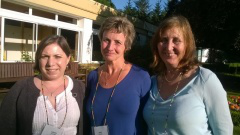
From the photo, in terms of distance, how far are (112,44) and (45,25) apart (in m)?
11.2

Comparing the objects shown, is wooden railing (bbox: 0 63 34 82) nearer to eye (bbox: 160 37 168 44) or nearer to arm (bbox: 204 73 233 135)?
eye (bbox: 160 37 168 44)

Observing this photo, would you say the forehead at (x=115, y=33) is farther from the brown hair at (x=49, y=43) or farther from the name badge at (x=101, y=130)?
the name badge at (x=101, y=130)

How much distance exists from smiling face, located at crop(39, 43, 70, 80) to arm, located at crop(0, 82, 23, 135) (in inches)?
13.6

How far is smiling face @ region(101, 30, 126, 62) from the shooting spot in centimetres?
276

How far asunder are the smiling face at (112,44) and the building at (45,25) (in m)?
9.24

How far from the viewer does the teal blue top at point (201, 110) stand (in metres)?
2.20

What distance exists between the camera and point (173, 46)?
8.29 feet

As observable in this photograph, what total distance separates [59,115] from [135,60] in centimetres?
1387

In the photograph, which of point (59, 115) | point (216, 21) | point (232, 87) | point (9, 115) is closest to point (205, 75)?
point (59, 115)

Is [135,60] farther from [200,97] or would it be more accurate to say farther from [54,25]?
[200,97]

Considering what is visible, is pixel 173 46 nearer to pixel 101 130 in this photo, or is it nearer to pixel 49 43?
pixel 101 130

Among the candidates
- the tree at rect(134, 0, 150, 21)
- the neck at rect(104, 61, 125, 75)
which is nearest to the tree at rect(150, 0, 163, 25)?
the tree at rect(134, 0, 150, 21)

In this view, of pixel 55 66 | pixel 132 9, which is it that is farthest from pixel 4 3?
pixel 132 9

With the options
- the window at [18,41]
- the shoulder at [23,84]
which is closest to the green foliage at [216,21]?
the window at [18,41]
